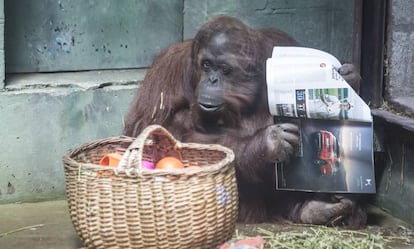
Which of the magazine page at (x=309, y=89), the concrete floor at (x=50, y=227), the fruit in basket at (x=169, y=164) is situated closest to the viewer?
the fruit in basket at (x=169, y=164)

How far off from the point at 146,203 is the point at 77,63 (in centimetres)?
153

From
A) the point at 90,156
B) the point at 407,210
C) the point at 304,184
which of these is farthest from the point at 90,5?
the point at 407,210

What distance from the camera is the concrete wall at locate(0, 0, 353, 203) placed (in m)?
3.92

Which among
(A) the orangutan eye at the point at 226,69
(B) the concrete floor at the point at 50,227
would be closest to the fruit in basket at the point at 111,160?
(B) the concrete floor at the point at 50,227

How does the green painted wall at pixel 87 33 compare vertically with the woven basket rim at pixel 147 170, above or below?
above

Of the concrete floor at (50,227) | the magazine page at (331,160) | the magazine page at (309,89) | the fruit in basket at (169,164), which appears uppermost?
the magazine page at (309,89)

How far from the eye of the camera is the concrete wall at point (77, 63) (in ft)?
12.9

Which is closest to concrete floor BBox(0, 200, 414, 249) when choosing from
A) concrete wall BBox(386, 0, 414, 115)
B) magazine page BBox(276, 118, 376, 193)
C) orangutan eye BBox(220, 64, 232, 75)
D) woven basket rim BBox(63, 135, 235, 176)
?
magazine page BBox(276, 118, 376, 193)

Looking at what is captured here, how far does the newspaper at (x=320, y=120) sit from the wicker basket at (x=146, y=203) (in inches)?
19.1

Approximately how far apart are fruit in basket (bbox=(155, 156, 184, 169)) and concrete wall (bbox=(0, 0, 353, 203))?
101 cm

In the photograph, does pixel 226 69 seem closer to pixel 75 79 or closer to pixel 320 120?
pixel 320 120

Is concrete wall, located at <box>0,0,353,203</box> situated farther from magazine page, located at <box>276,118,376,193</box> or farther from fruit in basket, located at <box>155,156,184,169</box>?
fruit in basket, located at <box>155,156,184,169</box>

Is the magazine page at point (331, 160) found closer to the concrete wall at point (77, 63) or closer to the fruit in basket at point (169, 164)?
the fruit in basket at point (169, 164)

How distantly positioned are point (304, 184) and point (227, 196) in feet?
2.17
